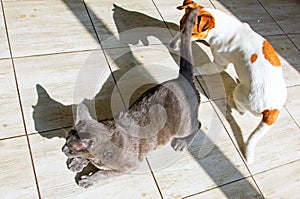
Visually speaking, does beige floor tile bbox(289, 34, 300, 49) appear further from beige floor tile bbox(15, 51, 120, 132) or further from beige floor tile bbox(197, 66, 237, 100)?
beige floor tile bbox(15, 51, 120, 132)

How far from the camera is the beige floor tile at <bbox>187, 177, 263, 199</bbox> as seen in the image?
164cm

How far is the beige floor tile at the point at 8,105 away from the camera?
5.26ft

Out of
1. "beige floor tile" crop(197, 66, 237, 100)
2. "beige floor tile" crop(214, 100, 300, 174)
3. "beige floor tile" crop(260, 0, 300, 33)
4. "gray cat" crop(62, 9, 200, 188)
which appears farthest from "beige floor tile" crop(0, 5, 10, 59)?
"beige floor tile" crop(260, 0, 300, 33)

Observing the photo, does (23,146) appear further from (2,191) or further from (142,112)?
(142,112)

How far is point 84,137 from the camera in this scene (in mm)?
1232

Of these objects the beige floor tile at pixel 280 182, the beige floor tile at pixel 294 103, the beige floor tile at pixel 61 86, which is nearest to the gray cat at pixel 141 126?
the beige floor tile at pixel 61 86

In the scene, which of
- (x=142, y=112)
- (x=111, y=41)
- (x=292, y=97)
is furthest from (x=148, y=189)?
(x=292, y=97)

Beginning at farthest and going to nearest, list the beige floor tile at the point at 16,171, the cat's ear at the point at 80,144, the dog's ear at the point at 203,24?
the dog's ear at the point at 203,24
the beige floor tile at the point at 16,171
the cat's ear at the point at 80,144

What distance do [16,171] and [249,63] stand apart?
50.5 inches

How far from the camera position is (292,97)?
2184mm

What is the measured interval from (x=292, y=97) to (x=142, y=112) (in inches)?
48.8

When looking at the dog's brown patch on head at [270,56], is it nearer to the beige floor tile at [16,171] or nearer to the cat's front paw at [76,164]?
the cat's front paw at [76,164]

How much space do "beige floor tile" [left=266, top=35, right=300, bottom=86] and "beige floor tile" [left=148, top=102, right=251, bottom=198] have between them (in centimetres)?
77

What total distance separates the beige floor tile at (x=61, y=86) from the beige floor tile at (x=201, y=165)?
424 millimetres
